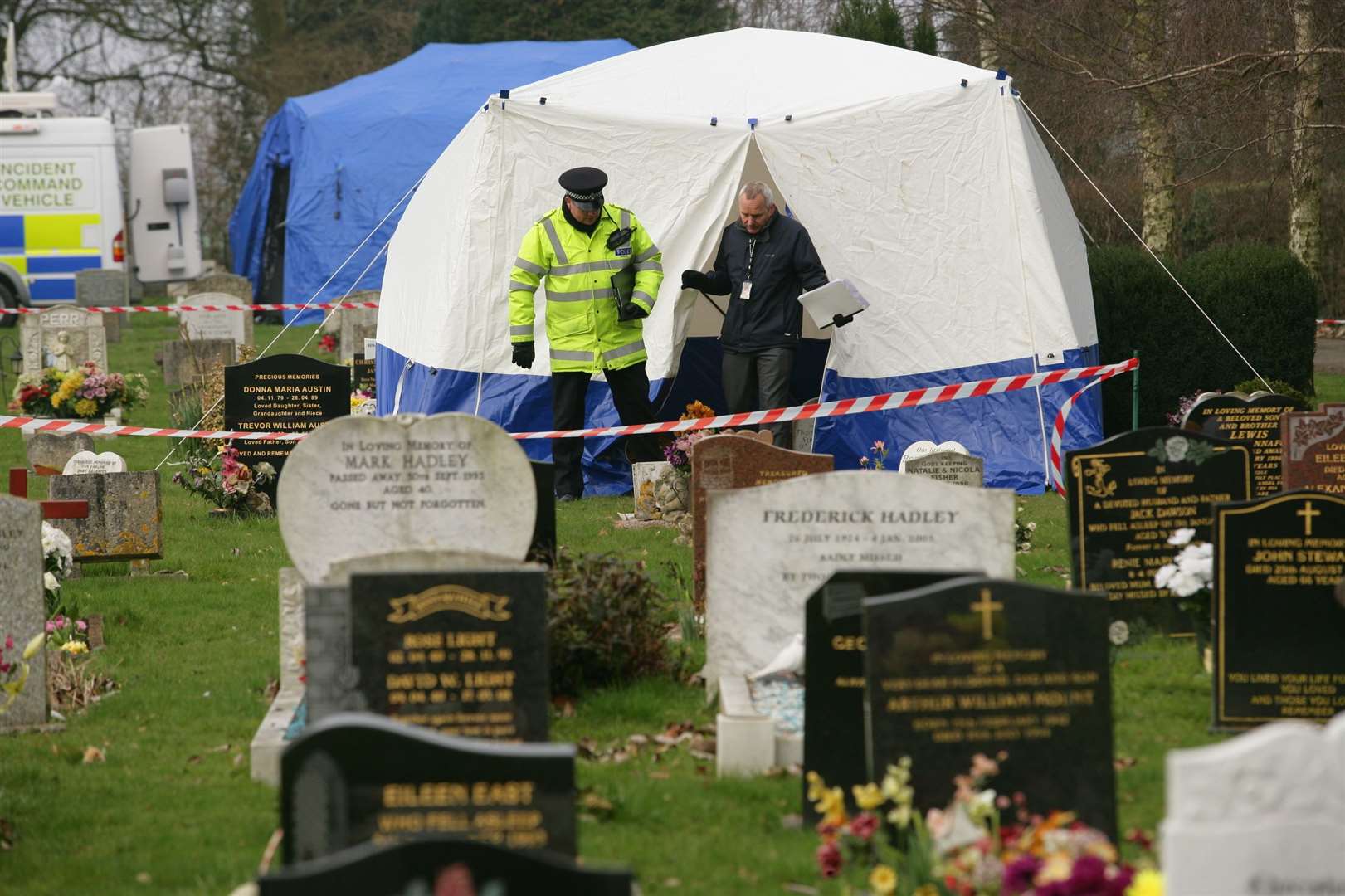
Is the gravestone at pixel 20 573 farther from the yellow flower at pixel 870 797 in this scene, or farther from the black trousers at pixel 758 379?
the black trousers at pixel 758 379

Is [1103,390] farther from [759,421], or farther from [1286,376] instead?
[759,421]

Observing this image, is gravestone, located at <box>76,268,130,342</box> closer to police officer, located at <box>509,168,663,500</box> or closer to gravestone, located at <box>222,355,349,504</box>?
gravestone, located at <box>222,355,349,504</box>

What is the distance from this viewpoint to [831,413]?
11.9m

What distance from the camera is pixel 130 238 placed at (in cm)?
2978

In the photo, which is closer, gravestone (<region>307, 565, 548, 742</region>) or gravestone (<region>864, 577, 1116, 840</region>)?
gravestone (<region>864, 577, 1116, 840</region>)

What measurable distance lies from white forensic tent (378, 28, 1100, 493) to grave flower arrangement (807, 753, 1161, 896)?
7626 mm

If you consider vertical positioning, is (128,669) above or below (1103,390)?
below

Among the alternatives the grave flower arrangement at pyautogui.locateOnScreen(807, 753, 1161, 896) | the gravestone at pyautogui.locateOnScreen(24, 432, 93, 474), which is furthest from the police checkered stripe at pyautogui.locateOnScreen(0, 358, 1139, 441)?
the grave flower arrangement at pyautogui.locateOnScreen(807, 753, 1161, 896)

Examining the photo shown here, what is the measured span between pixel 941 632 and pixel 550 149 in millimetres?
8960

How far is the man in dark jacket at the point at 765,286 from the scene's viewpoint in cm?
1205

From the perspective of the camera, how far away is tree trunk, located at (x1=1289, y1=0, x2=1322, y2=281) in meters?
15.5

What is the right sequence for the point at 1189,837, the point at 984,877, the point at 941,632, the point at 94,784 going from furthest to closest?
the point at 94,784
the point at 941,632
the point at 984,877
the point at 1189,837

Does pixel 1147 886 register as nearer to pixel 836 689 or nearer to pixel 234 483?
pixel 836 689

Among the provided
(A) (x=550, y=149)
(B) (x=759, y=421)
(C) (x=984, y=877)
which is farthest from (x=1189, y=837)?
(A) (x=550, y=149)
